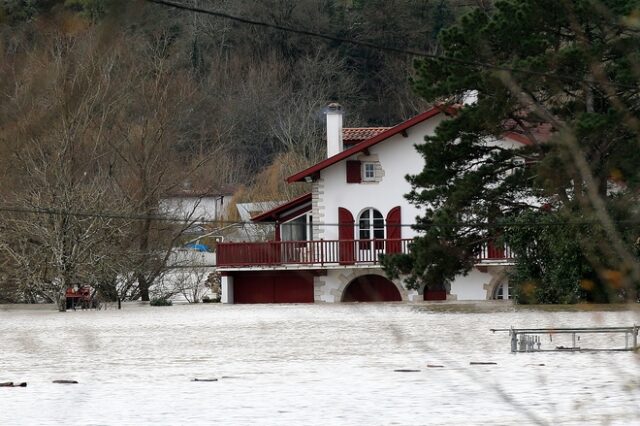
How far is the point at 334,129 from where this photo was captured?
160 feet

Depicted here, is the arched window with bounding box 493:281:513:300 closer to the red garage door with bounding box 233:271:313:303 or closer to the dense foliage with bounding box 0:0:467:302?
the red garage door with bounding box 233:271:313:303

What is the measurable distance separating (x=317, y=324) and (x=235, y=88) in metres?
39.4

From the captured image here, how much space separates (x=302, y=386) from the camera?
15.1m

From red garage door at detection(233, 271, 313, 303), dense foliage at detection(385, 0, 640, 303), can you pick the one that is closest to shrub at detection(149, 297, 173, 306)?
red garage door at detection(233, 271, 313, 303)

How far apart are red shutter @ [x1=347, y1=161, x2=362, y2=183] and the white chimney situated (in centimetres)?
230

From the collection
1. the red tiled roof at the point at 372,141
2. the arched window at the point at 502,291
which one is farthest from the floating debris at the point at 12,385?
the arched window at the point at 502,291

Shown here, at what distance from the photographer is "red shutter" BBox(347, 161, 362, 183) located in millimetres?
46438

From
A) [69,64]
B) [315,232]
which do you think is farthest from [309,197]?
[69,64]

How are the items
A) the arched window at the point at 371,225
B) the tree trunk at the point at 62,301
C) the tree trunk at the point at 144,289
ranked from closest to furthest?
1. the tree trunk at the point at 62,301
2. the arched window at the point at 371,225
3. the tree trunk at the point at 144,289

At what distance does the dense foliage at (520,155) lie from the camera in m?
30.6

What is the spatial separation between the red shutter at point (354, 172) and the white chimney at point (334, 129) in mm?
2295

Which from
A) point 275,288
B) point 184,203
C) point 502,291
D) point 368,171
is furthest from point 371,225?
point 184,203

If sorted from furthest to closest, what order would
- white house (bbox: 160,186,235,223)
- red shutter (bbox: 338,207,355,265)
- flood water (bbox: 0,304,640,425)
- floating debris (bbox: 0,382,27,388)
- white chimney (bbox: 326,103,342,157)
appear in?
white house (bbox: 160,186,235,223), white chimney (bbox: 326,103,342,157), red shutter (bbox: 338,207,355,265), floating debris (bbox: 0,382,27,388), flood water (bbox: 0,304,640,425)

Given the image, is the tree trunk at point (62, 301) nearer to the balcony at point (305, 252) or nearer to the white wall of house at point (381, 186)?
the balcony at point (305, 252)
